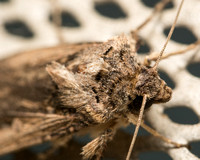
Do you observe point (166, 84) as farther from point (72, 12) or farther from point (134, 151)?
point (72, 12)

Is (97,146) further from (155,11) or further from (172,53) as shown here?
(155,11)

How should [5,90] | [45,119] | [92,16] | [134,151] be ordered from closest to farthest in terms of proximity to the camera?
1. [134,151]
2. [45,119]
3. [5,90]
4. [92,16]

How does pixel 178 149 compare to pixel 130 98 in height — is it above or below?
below

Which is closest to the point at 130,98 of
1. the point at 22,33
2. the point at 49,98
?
the point at 49,98

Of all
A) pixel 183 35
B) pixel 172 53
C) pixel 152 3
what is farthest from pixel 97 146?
pixel 152 3

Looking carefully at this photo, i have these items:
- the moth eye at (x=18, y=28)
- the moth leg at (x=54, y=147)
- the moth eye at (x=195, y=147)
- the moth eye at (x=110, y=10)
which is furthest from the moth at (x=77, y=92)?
the moth eye at (x=18, y=28)

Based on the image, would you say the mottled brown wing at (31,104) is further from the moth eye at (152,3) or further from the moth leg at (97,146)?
the moth eye at (152,3)

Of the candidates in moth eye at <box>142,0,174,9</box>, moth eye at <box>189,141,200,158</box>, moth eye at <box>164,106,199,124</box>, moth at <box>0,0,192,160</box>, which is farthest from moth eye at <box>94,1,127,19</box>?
moth eye at <box>189,141,200,158</box>
